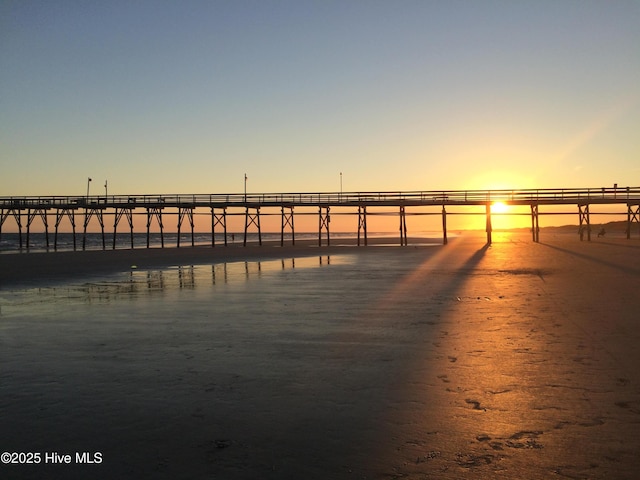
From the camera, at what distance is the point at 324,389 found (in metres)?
5.34

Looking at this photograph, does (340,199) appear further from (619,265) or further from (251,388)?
(251,388)

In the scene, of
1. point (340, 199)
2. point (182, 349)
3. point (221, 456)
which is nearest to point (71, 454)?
point (221, 456)

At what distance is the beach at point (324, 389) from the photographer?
3.70 m

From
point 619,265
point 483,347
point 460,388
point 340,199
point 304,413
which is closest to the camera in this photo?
point 304,413

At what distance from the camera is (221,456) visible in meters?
3.76

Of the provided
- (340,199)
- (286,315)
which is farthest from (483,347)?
(340,199)

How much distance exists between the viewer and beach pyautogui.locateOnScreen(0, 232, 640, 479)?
12.1ft

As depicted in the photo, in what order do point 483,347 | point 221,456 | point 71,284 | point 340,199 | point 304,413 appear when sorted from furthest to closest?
point 340,199 < point 71,284 < point 483,347 < point 304,413 < point 221,456

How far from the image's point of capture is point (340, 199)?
1738 inches

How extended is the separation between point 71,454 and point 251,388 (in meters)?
1.92

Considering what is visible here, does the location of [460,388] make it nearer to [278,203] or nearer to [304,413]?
[304,413]

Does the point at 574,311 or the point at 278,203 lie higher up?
the point at 278,203

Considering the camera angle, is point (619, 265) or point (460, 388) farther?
point (619, 265)

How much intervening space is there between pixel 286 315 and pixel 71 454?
6.40 m
